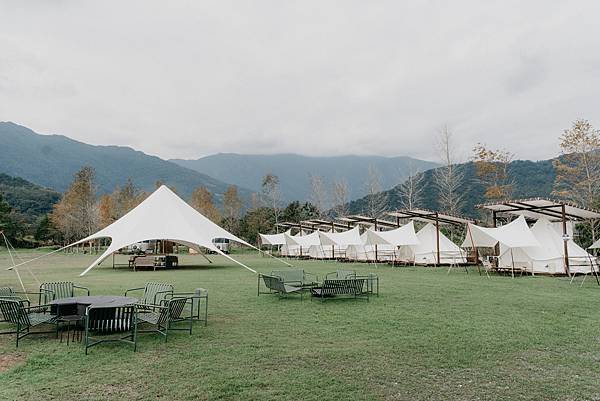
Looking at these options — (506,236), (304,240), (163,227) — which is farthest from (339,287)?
(304,240)

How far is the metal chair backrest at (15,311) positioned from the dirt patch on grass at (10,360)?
0.66 m

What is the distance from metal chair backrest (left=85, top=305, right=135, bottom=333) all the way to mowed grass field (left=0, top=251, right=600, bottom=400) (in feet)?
1.06

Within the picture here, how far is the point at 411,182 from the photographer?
1467 inches

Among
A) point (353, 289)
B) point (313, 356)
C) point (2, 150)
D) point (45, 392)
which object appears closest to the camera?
point (45, 392)

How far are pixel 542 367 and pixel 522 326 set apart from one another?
2356 mm

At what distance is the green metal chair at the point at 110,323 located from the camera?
6.19m

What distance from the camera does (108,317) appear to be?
6363mm

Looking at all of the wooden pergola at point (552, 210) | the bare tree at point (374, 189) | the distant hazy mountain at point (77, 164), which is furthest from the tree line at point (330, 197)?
the distant hazy mountain at point (77, 164)

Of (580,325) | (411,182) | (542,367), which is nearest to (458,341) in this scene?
(542,367)

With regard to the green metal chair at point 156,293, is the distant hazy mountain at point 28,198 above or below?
above

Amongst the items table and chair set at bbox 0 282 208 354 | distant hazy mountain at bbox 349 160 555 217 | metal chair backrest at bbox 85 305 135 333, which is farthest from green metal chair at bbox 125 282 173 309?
distant hazy mountain at bbox 349 160 555 217

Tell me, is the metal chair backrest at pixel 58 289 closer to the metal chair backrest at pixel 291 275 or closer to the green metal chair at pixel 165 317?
the green metal chair at pixel 165 317

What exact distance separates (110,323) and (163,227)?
1362 cm

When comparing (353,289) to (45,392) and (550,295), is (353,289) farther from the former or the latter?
(45,392)
